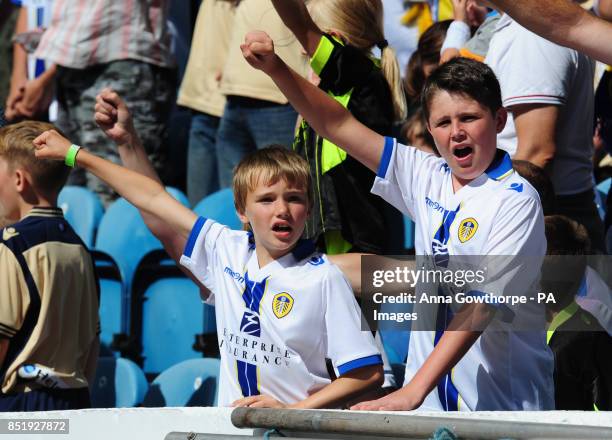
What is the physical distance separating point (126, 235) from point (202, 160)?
2.03 ft

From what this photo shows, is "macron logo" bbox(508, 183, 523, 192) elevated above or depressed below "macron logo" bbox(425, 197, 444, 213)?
above

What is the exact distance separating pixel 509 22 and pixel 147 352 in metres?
2.33

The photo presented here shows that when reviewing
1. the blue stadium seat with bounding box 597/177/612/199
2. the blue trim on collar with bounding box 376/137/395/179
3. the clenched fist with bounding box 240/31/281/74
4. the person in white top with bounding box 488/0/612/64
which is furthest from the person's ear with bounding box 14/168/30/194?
the blue stadium seat with bounding box 597/177/612/199

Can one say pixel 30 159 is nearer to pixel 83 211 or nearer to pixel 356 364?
pixel 83 211

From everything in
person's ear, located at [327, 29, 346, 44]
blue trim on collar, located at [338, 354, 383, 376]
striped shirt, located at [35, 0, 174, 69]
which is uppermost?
striped shirt, located at [35, 0, 174, 69]

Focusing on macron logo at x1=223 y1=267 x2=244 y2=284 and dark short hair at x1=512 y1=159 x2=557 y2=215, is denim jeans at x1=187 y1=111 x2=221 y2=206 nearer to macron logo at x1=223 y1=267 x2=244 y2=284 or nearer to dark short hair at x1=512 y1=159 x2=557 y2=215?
dark short hair at x1=512 y1=159 x2=557 y2=215

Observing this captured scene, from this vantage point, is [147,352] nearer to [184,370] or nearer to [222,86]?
[184,370]

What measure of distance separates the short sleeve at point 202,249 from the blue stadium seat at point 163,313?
1.67m

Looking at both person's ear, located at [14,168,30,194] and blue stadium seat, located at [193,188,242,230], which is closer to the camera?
person's ear, located at [14,168,30,194]

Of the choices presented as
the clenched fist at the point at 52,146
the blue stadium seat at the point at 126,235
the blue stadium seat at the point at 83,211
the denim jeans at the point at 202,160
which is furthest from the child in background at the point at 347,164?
the blue stadium seat at the point at 83,211

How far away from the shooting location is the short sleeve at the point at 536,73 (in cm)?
415

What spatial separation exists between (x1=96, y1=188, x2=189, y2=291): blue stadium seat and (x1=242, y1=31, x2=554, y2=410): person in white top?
7.42ft

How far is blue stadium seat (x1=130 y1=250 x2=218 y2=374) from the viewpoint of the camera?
534cm

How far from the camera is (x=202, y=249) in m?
3.61
